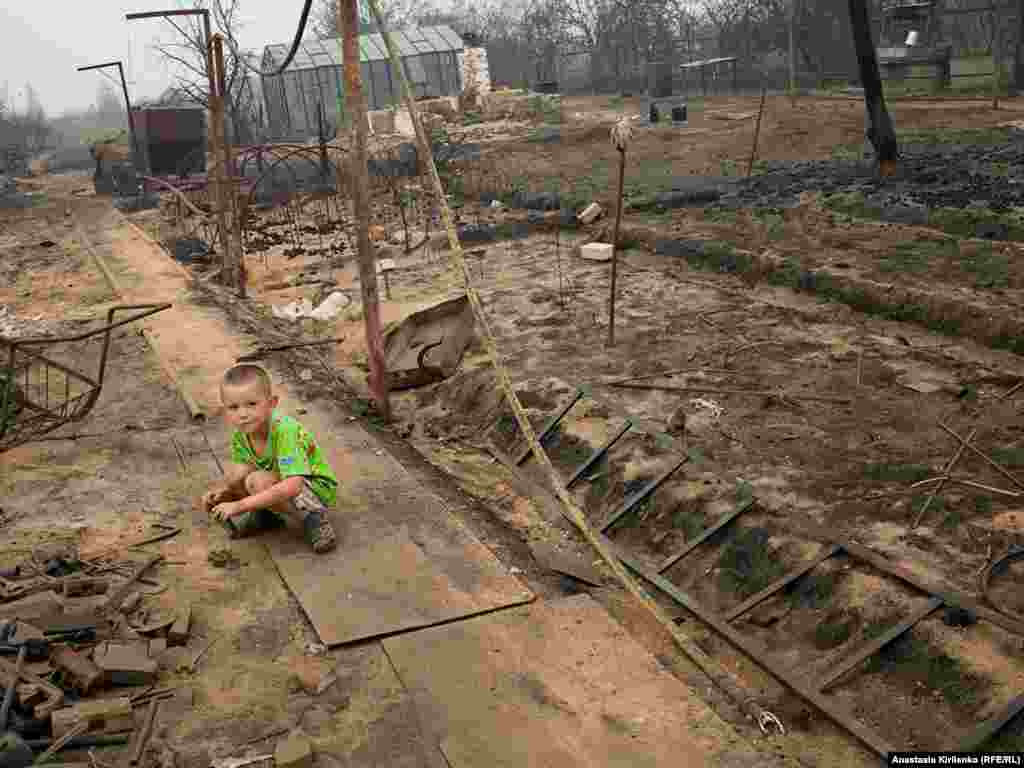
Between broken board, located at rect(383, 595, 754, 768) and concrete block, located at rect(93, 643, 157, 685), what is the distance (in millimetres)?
932

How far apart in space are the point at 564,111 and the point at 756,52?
6187mm

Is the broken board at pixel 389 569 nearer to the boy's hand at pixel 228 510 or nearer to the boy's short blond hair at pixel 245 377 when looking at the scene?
the boy's hand at pixel 228 510

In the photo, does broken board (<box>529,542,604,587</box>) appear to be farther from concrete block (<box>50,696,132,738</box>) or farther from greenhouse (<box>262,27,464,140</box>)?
greenhouse (<box>262,27,464,140</box>)

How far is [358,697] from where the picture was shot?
407 centimetres

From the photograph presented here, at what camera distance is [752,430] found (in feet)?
23.6

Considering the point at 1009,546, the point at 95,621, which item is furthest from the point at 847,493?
the point at 95,621

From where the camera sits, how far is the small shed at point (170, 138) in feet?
85.7

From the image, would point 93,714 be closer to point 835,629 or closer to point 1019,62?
point 835,629

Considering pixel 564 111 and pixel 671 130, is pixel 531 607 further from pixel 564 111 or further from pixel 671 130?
pixel 564 111

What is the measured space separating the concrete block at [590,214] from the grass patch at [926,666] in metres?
9.69

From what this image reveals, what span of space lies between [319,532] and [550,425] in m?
2.87

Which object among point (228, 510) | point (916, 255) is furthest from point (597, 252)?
point (228, 510)

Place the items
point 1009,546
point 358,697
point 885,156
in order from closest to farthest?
point 358,697
point 1009,546
point 885,156

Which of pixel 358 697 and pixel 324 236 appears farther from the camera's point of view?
pixel 324 236
